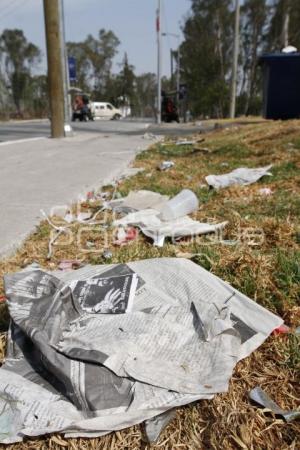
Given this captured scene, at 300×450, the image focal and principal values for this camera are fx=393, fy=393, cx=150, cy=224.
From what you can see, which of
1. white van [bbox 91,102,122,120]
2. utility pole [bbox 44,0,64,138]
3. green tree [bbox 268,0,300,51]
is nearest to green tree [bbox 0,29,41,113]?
white van [bbox 91,102,122,120]

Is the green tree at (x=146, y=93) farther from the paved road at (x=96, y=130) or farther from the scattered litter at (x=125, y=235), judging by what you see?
the scattered litter at (x=125, y=235)

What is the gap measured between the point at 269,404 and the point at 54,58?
10.0 meters

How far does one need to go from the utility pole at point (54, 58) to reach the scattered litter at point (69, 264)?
8.73m

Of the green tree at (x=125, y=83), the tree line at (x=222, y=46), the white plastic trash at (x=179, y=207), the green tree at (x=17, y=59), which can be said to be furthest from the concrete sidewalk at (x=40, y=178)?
the green tree at (x=125, y=83)

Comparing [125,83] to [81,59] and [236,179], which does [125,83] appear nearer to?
[81,59]

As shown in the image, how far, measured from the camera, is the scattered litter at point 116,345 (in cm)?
111

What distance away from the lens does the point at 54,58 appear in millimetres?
9664

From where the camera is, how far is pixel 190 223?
2.62 metres

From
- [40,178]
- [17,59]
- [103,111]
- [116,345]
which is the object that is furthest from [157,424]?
[17,59]

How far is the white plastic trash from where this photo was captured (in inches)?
111

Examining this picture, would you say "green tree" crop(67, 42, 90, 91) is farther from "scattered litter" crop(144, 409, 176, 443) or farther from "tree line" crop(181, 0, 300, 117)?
"scattered litter" crop(144, 409, 176, 443)

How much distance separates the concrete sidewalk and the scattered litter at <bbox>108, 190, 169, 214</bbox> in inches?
22.4

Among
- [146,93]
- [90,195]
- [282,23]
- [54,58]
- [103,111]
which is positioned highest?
[282,23]

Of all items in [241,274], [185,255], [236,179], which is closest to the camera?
[241,274]
